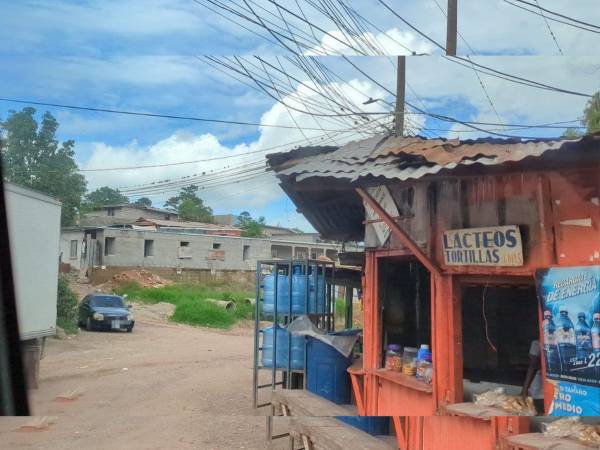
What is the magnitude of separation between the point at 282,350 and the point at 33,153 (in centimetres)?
544

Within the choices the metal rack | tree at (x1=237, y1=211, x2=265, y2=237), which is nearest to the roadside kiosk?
the metal rack

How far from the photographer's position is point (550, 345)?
4.72 metres

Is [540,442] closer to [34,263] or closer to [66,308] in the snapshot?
[34,263]

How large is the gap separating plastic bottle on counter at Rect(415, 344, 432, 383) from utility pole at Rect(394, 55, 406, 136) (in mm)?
2560

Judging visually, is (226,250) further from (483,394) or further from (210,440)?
(483,394)

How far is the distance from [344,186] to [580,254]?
1959mm

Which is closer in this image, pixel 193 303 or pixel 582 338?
pixel 582 338

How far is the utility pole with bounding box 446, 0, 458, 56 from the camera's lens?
256 inches

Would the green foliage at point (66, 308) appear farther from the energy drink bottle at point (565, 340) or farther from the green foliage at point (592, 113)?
the green foliage at point (592, 113)

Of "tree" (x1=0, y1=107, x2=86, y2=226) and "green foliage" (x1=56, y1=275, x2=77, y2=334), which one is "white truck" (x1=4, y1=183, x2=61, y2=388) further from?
"green foliage" (x1=56, y1=275, x2=77, y2=334)

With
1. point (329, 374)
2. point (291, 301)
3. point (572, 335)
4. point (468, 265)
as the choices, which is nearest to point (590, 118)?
point (468, 265)

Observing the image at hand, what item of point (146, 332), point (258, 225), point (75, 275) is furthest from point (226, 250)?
point (146, 332)

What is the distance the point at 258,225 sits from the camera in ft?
153

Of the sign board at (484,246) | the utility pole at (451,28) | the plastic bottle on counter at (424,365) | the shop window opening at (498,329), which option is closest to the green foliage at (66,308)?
the shop window opening at (498,329)
